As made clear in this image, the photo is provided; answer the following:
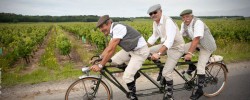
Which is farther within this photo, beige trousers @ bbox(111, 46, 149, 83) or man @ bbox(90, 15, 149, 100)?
beige trousers @ bbox(111, 46, 149, 83)

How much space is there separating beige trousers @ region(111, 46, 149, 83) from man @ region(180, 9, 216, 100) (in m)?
0.96

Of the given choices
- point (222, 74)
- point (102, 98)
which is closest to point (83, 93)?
point (102, 98)

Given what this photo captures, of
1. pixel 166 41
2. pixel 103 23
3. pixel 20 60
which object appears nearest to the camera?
pixel 103 23

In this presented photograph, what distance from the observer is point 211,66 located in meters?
5.72

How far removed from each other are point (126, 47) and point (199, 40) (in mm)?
1702

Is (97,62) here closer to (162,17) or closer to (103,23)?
(103,23)

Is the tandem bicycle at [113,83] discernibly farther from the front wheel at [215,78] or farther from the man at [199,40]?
the man at [199,40]

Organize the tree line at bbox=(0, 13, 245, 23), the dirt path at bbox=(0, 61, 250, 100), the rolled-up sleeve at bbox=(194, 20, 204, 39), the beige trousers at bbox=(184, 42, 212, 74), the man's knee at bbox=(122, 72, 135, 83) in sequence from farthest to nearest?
1. the tree line at bbox=(0, 13, 245, 23)
2. the dirt path at bbox=(0, 61, 250, 100)
3. the beige trousers at bbox=(184, 42, 212, 74)
4. the rolled-up sleeve at bbox=(194, 20, 204, 39)
5. the man's knee at bbox=(122, 72, 135, 83)

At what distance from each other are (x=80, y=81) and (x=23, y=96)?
2.41 metres

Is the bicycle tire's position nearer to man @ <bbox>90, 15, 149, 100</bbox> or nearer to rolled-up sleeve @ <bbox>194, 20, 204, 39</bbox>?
man @ <bbox>90, 15, 149, 100</bbox>

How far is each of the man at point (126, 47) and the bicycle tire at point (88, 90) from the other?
0.39 metres

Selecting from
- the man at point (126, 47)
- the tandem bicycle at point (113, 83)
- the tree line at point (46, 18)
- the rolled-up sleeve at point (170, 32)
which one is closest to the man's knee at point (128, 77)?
the man at point (126, 47)

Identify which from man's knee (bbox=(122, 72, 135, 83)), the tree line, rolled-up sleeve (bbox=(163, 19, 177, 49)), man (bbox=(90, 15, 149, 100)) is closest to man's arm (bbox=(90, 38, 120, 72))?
man (bbox=(90, 15, 149, 100))

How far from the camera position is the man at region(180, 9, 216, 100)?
493 centimetres
